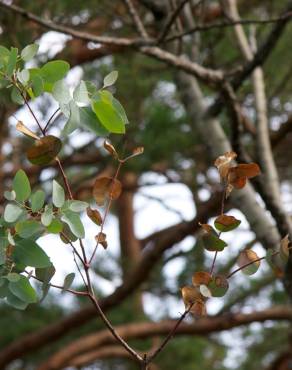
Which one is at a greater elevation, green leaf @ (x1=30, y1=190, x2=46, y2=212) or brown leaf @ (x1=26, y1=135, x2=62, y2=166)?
brown leaf @ (x1=26, y1=135, x2=62, y2=166)

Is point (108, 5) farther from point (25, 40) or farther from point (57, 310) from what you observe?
point (57, 310)

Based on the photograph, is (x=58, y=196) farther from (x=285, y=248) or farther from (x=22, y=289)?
(x=285, y=248)

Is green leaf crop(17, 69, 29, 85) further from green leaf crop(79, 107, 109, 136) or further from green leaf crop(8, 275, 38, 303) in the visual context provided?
green leaf crop(8, 275, 38, 303)

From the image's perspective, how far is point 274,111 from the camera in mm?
3484

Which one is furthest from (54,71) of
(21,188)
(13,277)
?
(13,277)

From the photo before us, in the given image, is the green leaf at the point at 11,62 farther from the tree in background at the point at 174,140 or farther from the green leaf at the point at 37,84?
the tree in background at the point at 174,140

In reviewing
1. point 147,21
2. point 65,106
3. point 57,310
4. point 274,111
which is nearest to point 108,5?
point 147,21

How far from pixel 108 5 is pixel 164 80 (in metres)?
1.22

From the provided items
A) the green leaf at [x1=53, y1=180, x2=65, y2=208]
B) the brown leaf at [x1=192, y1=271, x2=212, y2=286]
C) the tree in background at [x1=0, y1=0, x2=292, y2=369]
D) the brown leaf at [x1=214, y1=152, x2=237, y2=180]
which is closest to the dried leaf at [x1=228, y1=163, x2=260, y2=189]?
the brown leaf at [x1=214, y1=152, x2=237, y2=180]

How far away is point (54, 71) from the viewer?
3.40ft

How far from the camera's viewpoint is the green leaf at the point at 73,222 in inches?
38.3

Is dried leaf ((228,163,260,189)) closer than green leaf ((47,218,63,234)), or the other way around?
green leaf ((47,218,63,234))

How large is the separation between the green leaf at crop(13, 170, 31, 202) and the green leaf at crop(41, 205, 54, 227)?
0.03m

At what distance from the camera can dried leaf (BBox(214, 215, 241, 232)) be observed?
40.4 inches
